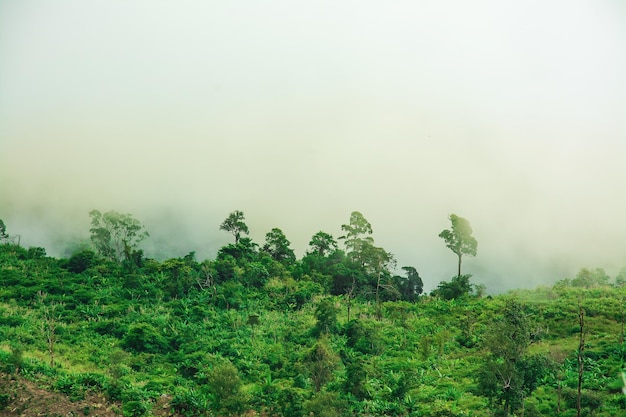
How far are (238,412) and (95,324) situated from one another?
2471 centimetres

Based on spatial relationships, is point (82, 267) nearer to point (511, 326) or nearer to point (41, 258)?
point (41, 258)

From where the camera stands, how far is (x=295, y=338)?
52.1 meters

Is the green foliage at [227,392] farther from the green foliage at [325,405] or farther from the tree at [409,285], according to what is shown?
the tree at [409,285]

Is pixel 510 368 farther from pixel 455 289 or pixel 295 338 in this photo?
pixel 455 289

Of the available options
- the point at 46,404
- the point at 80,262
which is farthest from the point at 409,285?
the point at 46,404

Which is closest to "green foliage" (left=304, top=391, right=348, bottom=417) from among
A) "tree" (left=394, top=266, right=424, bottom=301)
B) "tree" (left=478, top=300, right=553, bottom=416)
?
"tree" (left=478, top=300, right=553, bottom=416)

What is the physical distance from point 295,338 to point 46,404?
2227cm

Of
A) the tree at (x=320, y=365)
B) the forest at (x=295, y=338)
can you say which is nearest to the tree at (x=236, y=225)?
the forest at (x=295, y=338)

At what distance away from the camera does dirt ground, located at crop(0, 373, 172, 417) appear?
1400 inches

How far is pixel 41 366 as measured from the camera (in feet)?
132

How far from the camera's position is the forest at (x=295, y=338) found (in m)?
35.0

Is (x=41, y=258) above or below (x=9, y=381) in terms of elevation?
above

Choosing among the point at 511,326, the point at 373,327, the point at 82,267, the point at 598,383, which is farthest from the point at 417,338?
the point at 82,267

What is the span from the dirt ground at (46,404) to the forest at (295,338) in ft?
0.45
